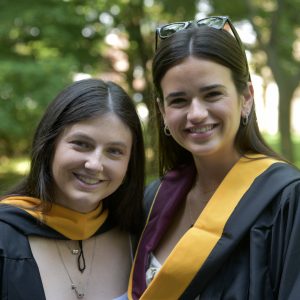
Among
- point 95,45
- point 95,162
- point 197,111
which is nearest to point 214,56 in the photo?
point 197,111

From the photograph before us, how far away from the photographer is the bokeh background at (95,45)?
650cm

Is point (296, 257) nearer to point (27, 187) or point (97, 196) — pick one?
point (97, 196)

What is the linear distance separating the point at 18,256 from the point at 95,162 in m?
0.51

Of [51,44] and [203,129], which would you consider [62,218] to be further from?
[51,44]

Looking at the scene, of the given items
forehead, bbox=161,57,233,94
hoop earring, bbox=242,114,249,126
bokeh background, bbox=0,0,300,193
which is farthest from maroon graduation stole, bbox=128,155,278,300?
bokeh background, bbox=0,0,300,193

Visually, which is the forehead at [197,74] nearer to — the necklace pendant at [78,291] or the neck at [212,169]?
the neck at [212,169]

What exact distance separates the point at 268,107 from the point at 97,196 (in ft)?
120

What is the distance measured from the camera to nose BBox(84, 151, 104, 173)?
2.10 m

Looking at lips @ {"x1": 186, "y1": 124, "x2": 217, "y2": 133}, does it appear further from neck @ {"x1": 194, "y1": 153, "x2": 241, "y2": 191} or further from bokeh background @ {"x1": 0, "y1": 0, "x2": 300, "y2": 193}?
bokeh background @ {"x1": 0, "y1": 0, "x2": 300, "y2": 193}

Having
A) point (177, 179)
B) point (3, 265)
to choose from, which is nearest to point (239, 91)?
point (177, 179)

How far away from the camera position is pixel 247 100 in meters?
2.22

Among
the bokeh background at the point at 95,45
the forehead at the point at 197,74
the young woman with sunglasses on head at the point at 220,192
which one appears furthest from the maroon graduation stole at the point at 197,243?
the bokeh background at the point at 95,45

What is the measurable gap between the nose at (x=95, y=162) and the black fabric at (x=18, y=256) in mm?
354

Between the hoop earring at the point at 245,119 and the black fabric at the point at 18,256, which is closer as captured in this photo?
the black fabric at the point at 18,256
